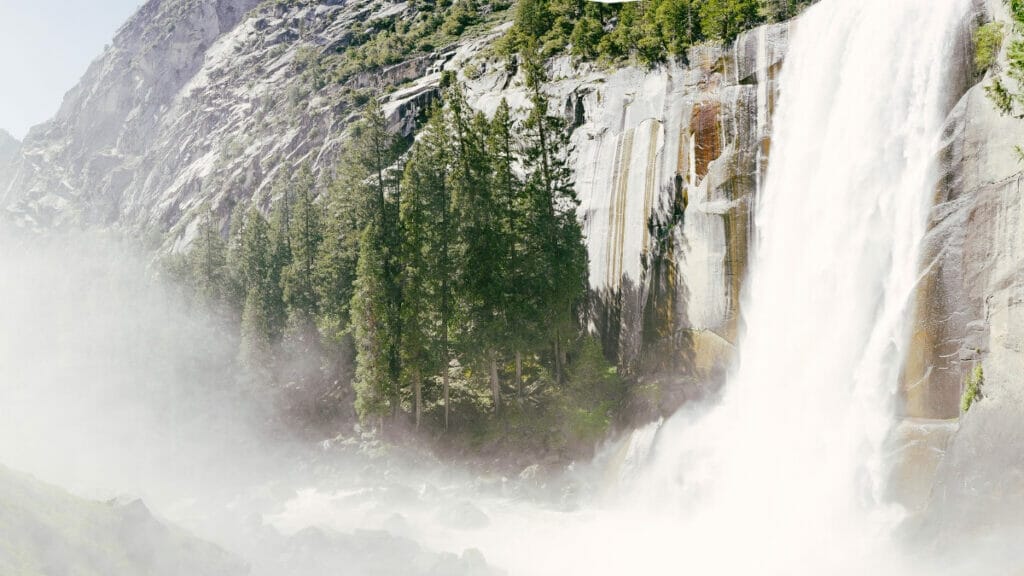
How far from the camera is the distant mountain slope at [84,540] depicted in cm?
1172

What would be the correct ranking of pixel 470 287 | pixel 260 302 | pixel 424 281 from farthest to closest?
pixel 260 302 < pixel 424 281 < pixel 470 287

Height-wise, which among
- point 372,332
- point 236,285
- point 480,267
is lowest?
point 372,332

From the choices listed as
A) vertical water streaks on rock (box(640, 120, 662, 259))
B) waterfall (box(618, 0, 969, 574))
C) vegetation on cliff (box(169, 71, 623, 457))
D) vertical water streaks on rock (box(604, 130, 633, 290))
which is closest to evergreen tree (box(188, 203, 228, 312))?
vegetation on cliff (box(169, 71, 623, 457))

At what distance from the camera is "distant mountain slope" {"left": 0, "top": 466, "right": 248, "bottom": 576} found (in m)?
11.7

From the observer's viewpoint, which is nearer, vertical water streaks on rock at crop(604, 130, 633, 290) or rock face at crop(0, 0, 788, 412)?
rock face at crop(0, 0, 788, 412)

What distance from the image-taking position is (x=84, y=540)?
1285 cm

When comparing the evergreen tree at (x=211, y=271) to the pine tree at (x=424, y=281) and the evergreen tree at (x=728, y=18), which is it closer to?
the pine tree at (x=424, y=281)

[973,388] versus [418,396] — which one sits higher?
[973,388]

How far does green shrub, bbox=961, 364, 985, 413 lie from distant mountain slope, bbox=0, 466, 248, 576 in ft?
59.5

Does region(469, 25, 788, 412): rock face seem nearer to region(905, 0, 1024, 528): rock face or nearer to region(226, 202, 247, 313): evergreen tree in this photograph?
region(905, 0, 1024, 528): rock face

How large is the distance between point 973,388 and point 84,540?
19893 millimetres

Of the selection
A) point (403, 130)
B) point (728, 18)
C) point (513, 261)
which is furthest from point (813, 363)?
point (403, 130)

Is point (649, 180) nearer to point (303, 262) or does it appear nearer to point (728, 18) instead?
point (728, 18)

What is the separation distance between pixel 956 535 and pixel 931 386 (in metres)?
3.52
